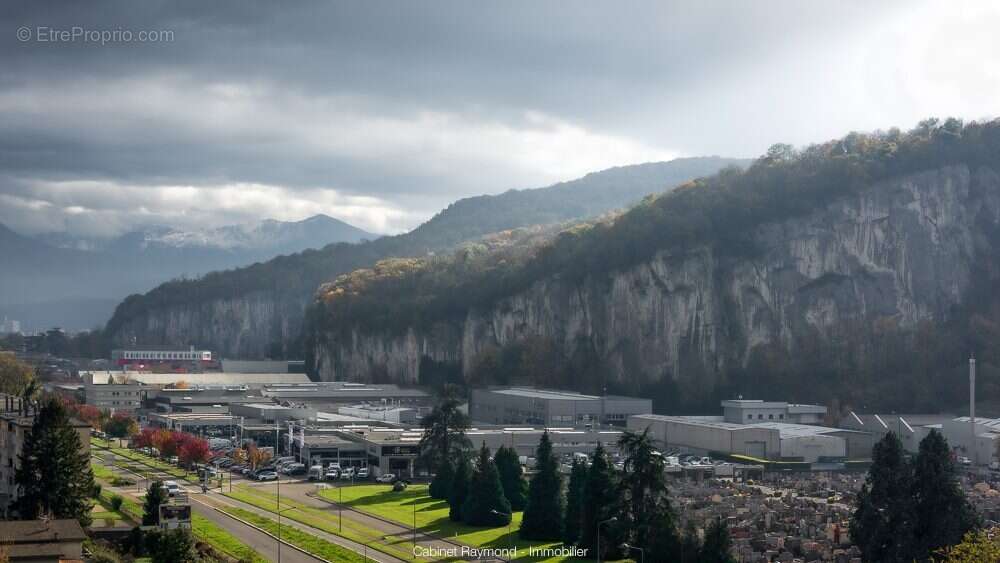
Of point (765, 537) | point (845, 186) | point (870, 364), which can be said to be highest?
point (845, 186)

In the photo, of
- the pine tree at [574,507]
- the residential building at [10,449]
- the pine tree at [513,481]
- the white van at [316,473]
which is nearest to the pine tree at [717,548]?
the pine tree at [574,507]

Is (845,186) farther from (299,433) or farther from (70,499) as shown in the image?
(70,499)

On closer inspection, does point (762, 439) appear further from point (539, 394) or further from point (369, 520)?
point (369, 520)

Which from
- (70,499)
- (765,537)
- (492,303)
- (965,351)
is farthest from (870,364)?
(70,499)

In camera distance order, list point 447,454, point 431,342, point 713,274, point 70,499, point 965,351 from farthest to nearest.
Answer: point 431,342 → point 713,274 → point 965,351 → point 447,454 → point 70,499

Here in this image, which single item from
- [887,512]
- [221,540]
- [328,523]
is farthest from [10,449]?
[887,512]

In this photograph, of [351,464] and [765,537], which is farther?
[351,464]
